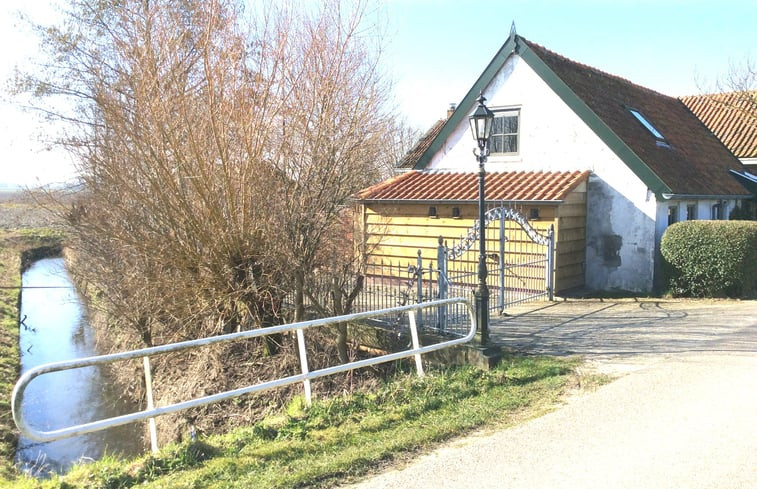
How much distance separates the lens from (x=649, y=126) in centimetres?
1551

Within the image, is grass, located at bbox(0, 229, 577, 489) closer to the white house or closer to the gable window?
the white house

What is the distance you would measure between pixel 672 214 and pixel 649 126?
306 centimetres

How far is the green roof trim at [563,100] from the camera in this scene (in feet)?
41.6

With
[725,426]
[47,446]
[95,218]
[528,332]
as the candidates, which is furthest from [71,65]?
[725,426]

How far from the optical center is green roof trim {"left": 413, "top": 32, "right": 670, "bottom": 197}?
41.6 ft

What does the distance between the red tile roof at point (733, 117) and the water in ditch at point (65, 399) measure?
2096cm

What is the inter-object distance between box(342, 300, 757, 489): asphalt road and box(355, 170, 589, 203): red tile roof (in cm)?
458

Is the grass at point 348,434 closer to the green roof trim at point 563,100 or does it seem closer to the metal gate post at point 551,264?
the metal gate post at point 551,264

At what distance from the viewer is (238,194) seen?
8.31 m

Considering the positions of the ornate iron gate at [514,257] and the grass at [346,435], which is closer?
the grass at [346,435]

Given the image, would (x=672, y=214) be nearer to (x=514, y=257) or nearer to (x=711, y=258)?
(x=711, y=258)

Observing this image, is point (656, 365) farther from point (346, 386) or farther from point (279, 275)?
point (279, 275)

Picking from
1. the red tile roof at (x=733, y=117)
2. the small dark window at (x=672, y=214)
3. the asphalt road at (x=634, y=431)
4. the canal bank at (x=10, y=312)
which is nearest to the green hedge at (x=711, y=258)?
the small dark window at (x=672, y=214)

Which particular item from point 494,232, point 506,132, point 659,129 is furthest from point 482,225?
point 659,129
